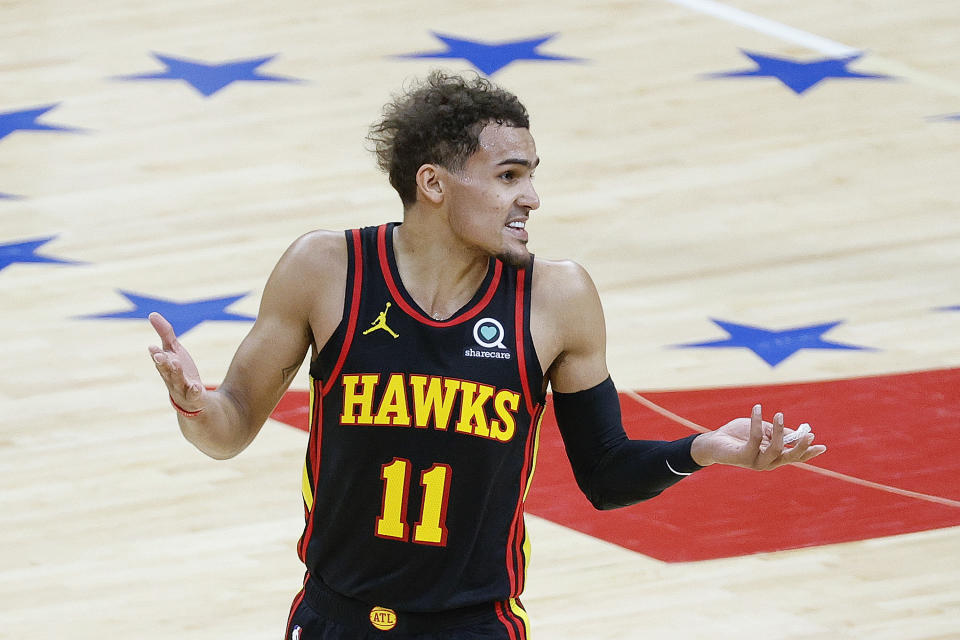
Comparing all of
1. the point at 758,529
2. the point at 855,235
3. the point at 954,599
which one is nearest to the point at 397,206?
the point at 855,235

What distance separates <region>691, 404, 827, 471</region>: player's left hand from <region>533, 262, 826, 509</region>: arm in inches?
1.7

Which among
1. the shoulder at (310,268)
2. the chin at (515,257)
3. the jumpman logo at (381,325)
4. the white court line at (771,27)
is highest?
the chin at (515,257)

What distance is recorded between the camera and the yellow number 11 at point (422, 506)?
326 cm

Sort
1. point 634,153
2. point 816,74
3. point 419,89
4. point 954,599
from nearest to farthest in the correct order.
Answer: point 419,89
point 954,599
point 634,153
point 816,74

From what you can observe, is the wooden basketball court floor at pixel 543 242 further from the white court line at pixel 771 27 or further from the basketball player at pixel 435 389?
the basketball player at pixel 435 389

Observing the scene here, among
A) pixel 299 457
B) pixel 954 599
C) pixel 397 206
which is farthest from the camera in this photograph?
pixel 397 206

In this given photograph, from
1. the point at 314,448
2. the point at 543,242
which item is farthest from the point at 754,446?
the point at 543,242

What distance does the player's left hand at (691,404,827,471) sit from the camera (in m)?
3.08

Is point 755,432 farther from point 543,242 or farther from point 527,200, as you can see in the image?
point 543,242

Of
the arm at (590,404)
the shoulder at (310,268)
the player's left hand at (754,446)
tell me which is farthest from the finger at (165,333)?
the player's left hand at (754,446)

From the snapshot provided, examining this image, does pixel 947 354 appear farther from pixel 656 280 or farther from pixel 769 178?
pixel 769 178

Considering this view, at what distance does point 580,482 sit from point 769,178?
5.32 meters

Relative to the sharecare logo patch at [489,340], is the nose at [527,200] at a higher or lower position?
higher

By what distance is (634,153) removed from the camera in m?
8.85
